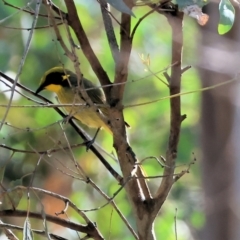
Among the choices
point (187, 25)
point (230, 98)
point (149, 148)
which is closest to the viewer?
point (230, 98)

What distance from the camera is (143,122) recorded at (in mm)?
3836

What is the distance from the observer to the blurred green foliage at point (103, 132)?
10.3 feet

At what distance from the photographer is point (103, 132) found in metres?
3.56

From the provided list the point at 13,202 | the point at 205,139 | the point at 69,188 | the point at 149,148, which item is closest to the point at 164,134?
the point at 149,148

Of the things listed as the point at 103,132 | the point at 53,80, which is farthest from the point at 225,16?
the point at 103,132

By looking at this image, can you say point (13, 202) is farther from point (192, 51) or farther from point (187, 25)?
point (187, 25)

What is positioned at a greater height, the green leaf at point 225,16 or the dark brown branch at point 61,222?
the green leaf at point 225,16

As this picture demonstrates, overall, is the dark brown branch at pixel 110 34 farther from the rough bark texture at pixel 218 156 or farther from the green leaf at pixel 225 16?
the rough bark texture at pixel 218 156

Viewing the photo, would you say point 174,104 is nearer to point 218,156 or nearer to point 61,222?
point 61,222

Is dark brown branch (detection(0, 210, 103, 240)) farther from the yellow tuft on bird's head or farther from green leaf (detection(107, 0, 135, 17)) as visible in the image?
the yellow tuft on bird's head

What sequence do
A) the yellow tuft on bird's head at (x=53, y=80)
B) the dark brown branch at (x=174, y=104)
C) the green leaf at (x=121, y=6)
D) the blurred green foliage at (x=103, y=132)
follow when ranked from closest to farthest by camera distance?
1. the green leaf at (x=121, y=6)
2. the dark brown branch at (x=174, y=104)
3. the yellow tuft on bird's head at (x=53, y=80)
4. the blurred green foliage at (x=103, y=132)

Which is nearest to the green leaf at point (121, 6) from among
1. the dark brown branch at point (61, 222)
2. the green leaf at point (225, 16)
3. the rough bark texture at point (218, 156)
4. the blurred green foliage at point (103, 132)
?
the green leaf at point (225, 16)

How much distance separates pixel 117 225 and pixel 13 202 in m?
1.58

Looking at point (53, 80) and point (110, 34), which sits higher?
point (53, 80)
